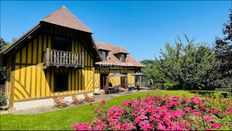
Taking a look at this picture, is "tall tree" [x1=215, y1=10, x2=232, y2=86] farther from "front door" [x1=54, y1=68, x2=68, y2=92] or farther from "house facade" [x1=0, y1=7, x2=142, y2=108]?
"front door" [x1=54, y1=68, x2=68, y2=92]

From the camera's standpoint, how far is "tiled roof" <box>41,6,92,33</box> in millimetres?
11955

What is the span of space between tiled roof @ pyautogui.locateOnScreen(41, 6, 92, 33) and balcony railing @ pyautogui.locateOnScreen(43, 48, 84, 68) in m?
2.18

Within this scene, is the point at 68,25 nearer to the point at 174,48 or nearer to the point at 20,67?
the point at 20,67

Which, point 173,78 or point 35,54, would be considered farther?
point 173,78

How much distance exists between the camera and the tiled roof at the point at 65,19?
12.0 meters

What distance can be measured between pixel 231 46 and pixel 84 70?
1393 cm

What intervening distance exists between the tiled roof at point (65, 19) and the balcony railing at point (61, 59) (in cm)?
218

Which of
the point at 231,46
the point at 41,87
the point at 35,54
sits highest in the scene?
the point at 231,46

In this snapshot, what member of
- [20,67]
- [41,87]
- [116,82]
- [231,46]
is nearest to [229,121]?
[231,46]

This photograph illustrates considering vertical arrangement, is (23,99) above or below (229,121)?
above

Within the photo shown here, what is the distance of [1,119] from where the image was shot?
8.07 metres

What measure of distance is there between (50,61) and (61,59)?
90 centimetres

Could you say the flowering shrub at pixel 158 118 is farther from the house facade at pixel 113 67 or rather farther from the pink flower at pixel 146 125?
the house facade at pixel 113 67

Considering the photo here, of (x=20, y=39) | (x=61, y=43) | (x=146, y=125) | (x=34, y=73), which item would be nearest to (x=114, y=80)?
(x=61, y=43)
